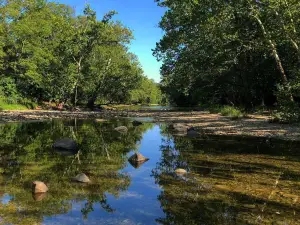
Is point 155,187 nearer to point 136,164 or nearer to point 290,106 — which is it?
point 136,164

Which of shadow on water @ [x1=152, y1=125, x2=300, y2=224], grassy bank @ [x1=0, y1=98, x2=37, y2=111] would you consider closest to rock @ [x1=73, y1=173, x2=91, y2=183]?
shadow on water @ [x1=152, y1=125, x2=300, y2=224]

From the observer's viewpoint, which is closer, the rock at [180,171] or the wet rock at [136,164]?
the rock at [180,171]

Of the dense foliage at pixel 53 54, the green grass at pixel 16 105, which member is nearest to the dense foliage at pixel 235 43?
the dense foliage at pixel 53 54

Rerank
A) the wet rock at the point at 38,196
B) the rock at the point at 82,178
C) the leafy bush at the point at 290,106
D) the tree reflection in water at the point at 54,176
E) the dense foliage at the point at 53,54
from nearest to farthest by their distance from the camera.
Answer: the tree reflection in water at the point at 54,176 < the wet rock at the point at 38,196 < the rock at the point at 82,178 < the leafy bush at the point at 290,106 < the dense foliage at the point at 53,54

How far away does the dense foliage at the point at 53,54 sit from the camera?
42000mm

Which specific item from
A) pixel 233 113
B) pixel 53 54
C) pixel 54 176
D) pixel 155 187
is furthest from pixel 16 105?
pixel 155 187

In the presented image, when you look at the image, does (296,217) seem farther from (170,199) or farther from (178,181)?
(178,181)

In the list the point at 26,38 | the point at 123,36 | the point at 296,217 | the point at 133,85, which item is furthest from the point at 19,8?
the point at 296,217

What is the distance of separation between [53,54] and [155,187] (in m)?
43.7

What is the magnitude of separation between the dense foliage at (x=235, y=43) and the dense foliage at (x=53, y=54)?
16.9 meters

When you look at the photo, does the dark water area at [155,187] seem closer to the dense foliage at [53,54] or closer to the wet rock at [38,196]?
the wet rock at [38,196]

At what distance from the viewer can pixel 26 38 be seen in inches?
1682

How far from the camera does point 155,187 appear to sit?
7.62m

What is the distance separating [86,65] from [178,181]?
150 feet
